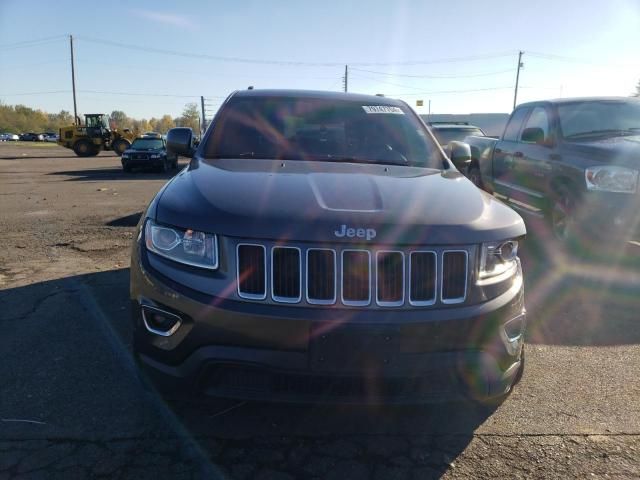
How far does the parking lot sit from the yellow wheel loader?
32.0 metres

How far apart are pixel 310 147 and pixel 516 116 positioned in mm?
5488

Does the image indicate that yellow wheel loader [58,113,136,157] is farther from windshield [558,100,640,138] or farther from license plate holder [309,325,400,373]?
license plate holder [309,325,400,373]

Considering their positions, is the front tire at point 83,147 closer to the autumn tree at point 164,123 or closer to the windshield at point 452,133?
the windshield at point 452,133

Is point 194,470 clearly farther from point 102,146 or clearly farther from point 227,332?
point 102,146

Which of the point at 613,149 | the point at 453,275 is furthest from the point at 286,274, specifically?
the point at 613,149

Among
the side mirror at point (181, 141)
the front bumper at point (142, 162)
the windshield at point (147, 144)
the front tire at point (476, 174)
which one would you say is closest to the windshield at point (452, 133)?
the front tire at point (476, 174)

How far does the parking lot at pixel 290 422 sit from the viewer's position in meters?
2.32

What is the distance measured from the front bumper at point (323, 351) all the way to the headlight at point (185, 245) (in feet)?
0.41

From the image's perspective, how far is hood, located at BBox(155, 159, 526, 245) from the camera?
2.22 metres

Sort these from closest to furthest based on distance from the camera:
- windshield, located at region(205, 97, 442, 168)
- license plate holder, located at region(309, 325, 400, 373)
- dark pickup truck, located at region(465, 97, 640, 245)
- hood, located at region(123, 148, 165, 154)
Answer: license plate holder, located at region(309, 325, 400, 373)
windshield, located at region(205, 97, 442, 168)
dark pickup truck, located at region(465, 97, 640, 245)
hood, located at region(123, 148, 165, 154)

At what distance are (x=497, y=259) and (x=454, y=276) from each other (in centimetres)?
30

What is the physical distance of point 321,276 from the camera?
7.15 ft

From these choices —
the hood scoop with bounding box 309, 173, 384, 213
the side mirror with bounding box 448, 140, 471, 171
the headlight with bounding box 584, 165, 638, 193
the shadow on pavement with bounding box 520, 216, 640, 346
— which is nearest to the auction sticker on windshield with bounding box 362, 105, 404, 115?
the side mirror with bounding box 448, 140, 471, 171

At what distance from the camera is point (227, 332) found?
7.00ft
